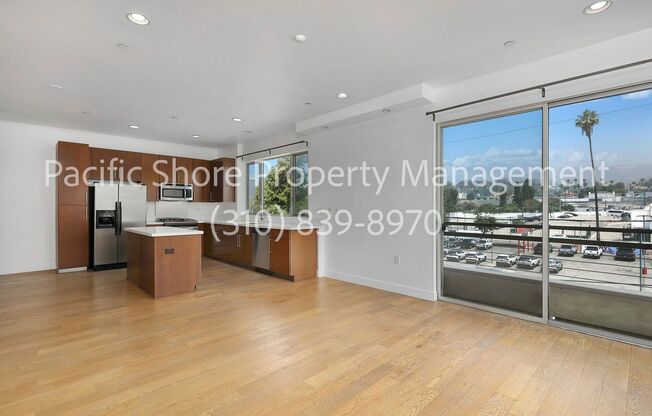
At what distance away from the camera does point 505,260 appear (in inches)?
143

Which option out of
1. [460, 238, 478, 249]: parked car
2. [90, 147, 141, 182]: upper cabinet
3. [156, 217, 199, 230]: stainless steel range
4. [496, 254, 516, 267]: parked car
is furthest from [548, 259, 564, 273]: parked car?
[90, 147, 141, 182]: upper cabinet

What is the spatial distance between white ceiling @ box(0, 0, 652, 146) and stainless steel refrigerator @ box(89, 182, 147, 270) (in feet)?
5.99

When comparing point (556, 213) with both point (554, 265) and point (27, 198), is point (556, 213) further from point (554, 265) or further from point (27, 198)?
point (27, 198)

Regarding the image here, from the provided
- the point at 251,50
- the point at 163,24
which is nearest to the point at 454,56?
the point at 251,50

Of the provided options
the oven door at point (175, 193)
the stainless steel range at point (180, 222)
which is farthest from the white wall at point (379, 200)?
the oven door at point (175, 193)

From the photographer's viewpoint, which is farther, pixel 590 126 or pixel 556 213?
pixel 556 213

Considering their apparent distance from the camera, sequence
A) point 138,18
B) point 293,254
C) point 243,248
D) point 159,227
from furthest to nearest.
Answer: point 243,248 → point 159,227 → point 293,254 → point 138,18

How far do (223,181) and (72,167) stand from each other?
2668 mm

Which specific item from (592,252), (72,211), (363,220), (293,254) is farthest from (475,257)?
(72,211)

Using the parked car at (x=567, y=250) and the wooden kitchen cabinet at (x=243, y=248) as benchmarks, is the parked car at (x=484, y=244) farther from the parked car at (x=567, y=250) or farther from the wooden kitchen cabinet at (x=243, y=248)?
the wooden kitchen cabinet at (x=243, y=248)

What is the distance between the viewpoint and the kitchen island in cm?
416

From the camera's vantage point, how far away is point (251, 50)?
9.74 feet

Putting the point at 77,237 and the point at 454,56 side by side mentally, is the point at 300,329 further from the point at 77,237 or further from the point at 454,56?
the point at 77,237

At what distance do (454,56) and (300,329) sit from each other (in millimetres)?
2994
